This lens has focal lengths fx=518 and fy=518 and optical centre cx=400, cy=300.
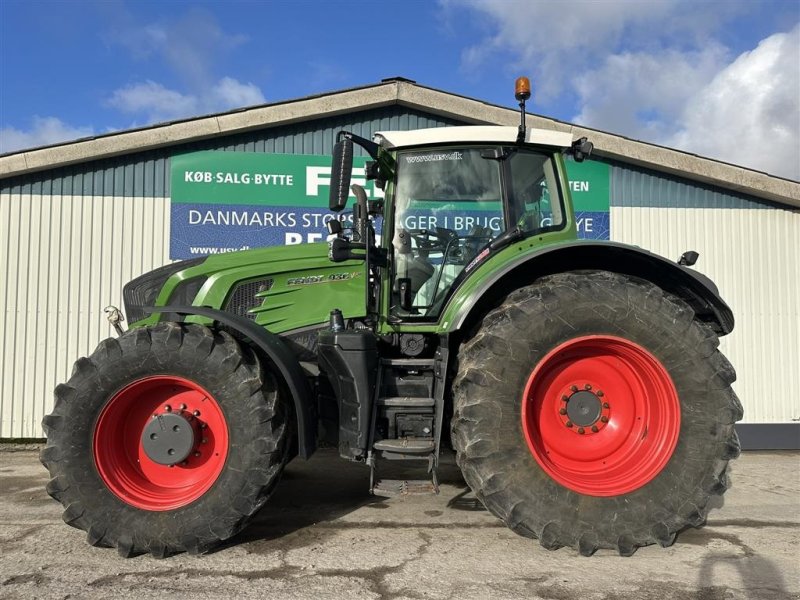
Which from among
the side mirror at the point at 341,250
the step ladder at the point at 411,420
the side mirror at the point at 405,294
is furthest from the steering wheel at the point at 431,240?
the step ladder at the point at 411,420

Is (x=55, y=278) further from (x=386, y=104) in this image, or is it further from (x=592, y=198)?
(x=592, y=198)

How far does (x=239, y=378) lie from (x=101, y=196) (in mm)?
4729

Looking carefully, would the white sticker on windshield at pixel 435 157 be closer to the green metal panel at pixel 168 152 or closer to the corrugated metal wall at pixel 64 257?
the green metal panel at pixel 168 152

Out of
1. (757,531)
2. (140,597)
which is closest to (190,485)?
(140,597)

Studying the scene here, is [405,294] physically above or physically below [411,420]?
above

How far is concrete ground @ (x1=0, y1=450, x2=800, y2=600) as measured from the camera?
2.46 m

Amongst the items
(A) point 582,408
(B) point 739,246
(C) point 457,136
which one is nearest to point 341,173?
(C) point 457,136

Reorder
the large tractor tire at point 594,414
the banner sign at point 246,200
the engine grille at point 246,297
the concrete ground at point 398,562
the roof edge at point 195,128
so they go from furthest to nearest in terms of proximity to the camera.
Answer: the banner sign at point 246,200
the roof edge at point 195,128
the engine grille at point 246,297
the large tractor tire at point 594,414
the concrete ground at point 398,562

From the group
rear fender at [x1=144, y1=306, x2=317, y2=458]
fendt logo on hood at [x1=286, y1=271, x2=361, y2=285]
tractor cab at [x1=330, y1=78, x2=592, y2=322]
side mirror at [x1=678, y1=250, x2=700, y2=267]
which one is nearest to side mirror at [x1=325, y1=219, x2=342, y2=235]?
tractor cab at [x1=330, y1=78, x2=592, y2=322]

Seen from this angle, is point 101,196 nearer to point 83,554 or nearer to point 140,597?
point 83,554

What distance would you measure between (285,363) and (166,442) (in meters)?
0.78

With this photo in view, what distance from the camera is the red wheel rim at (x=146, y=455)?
285 centimetres

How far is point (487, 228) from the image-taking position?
3.38m

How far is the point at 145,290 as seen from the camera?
3959mm
